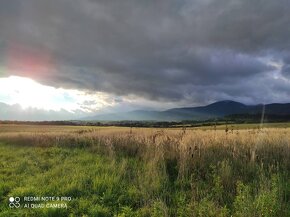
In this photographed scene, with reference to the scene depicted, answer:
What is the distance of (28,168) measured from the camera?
424 inches

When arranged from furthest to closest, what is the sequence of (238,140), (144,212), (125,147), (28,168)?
(125,147) → (238,140) → (28,168) → (144,212)

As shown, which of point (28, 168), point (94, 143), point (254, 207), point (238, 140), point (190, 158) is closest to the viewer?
point (254, 207)

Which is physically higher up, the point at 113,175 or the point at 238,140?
the point at 238,140

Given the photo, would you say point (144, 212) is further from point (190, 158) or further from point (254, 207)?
point (190, 158)

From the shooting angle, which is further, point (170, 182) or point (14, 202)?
point (170, 182)

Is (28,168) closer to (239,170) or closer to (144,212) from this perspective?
(144,212)

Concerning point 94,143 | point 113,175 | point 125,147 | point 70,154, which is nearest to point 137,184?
point 113,175

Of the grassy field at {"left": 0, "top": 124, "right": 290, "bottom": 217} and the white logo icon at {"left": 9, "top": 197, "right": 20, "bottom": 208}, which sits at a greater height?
the grassy field at {"left": 0, "top": 124, "right": 290, "bottom": 217}

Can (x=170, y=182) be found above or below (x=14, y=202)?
above

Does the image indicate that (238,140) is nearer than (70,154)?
Yes

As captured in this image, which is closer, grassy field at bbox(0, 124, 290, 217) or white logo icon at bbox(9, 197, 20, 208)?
grassy field at bbox(0, 124, 290, 217)

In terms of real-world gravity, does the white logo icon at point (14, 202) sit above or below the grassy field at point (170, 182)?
below

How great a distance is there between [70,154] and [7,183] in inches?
216

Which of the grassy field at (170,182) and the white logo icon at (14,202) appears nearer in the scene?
the grassy field at (170,182)
